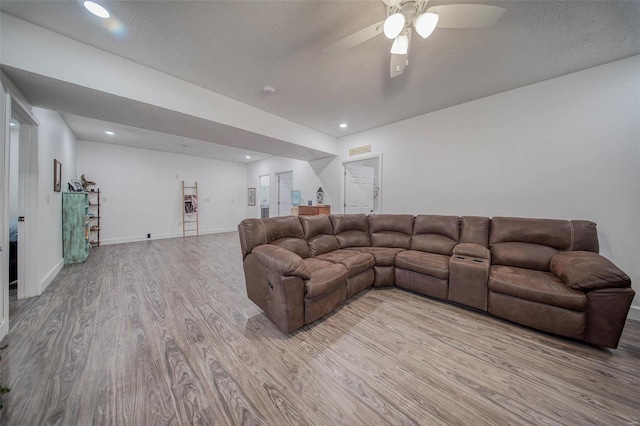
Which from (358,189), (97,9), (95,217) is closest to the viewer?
(97,9)

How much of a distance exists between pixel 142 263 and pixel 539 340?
5802 mm

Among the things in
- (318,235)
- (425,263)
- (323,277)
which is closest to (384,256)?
(425,263)

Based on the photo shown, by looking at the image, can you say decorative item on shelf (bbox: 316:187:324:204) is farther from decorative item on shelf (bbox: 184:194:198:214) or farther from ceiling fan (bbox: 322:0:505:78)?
decorative item on shelf (bbox: 184:194:198:214)

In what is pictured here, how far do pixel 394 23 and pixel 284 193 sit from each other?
6072mm

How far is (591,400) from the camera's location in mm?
1329

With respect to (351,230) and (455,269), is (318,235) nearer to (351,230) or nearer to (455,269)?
(351,230)

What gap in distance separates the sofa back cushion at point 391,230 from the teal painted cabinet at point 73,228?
550 centimetres

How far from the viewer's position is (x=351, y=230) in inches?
140

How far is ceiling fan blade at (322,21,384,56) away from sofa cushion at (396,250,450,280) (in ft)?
7.95

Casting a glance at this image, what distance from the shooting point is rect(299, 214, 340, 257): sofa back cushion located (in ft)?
9.75

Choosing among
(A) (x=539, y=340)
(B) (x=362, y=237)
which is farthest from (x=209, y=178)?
(A) (x=539, y=340)

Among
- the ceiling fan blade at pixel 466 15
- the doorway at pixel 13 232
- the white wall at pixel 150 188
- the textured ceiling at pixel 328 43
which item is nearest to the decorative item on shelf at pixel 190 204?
the white wall at pixel 150 188

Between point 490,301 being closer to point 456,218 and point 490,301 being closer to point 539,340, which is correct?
point 539,340

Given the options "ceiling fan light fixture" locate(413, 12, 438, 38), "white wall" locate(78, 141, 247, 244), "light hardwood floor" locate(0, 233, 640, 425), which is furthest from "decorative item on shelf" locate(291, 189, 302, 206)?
"ceiling fan light fixture" locate(413, 12, 438, 38)
